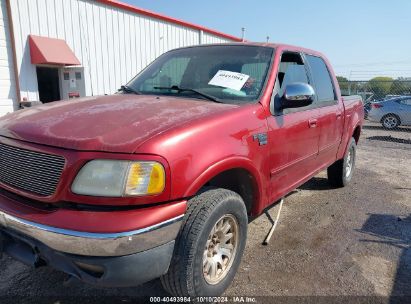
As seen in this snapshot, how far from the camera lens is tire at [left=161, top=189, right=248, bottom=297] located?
2.21m

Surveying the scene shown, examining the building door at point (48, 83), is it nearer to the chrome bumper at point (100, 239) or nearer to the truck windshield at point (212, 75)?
the truck windshield at point (212, 75)

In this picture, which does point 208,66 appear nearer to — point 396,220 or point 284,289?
point 284,289

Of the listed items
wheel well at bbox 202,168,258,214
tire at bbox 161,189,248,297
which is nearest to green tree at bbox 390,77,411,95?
wheel well at bbox 202,168,258,214

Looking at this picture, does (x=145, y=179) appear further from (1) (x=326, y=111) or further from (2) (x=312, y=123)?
(1) (x=326, y=111)

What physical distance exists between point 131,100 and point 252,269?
1.81 metres

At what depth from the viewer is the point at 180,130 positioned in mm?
2225

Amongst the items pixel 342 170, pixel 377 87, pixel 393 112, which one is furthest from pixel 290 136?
pixel 377 87

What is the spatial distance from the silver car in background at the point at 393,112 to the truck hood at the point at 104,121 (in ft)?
48.5

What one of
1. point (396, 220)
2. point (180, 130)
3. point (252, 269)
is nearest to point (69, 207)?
point (180, 130)

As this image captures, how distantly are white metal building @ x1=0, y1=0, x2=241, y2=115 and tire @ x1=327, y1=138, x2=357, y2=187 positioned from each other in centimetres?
730

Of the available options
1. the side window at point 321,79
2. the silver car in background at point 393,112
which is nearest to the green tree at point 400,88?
the silver car in background at point 393,112

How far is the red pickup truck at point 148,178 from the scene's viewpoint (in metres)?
2.00

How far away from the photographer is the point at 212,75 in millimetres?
3395

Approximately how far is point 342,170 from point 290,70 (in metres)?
2.45
